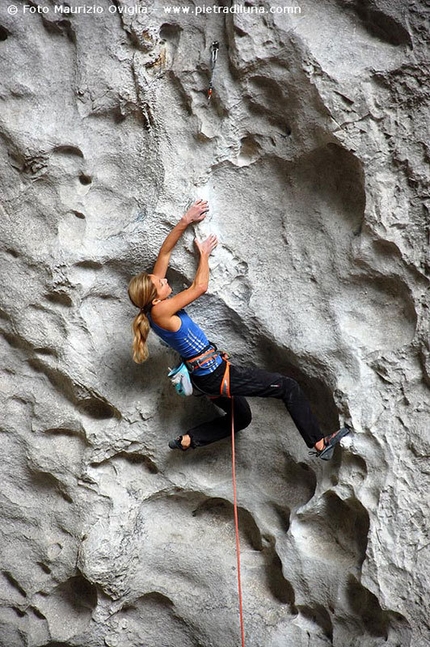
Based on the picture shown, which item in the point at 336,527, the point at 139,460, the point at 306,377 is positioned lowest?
the point at 139,460

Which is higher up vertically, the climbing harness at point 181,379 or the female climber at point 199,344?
the female climber at point 199,344

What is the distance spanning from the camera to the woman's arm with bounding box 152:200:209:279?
3.31 m

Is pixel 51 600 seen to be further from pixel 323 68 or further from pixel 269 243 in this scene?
pixel 323 68

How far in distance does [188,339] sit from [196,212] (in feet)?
2.05

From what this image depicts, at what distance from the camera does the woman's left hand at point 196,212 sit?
3.35 meters

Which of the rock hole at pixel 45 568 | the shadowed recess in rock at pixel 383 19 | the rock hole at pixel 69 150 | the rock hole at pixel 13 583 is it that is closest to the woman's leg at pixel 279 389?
the rock hole at pixel 69 150

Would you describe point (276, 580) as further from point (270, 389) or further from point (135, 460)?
point (270, 389)

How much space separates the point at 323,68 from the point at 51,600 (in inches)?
127

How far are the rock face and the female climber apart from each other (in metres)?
0.11

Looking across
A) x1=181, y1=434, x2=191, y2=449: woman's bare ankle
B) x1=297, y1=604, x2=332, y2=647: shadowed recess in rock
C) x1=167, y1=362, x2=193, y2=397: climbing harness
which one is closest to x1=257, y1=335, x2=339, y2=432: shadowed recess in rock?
x1=167, y1=362, x2=193, y2=397: climbing harness

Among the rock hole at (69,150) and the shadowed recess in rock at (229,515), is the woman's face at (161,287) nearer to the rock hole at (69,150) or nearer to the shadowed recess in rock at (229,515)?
the rock hole at (69,150)

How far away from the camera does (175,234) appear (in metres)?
3.32

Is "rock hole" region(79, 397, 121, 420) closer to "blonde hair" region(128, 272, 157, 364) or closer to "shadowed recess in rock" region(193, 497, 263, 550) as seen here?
"blonde hair" region(128, 272, 157, 364)

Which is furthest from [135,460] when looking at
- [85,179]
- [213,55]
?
[213,55]
